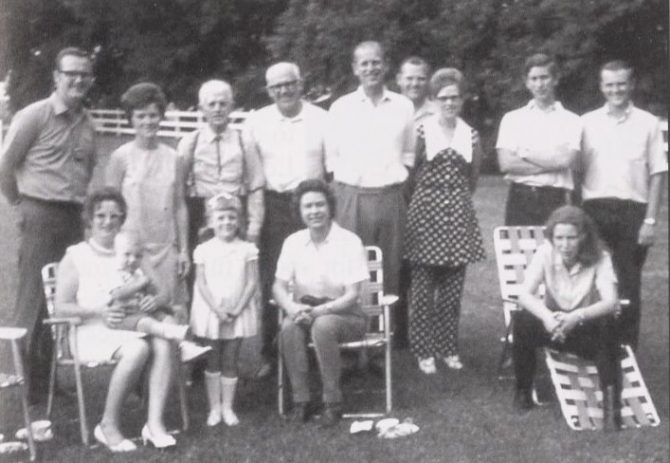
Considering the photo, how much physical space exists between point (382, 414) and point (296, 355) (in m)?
0.40

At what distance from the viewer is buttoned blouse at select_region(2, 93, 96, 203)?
4.73 metres

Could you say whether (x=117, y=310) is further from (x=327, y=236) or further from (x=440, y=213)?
(x=440, y=213)

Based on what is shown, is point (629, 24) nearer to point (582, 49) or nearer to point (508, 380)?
point (582, 49)

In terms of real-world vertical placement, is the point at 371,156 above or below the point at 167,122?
below

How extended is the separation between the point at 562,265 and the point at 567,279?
6 centimetres

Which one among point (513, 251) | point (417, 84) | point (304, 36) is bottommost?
point (513, 251)

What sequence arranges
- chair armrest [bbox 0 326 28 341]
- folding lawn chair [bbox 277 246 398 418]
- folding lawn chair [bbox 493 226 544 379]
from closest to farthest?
chair armrest [bbox 0 326 28 341], folding lawn chair [bbox 277 246 398 418], folding lawn chair [bbox 493 226 544 379]

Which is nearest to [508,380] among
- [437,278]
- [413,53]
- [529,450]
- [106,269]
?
[437,278]

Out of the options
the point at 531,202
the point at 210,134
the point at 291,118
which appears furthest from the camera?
the point at 531,202

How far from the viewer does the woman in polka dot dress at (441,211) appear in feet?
18.2

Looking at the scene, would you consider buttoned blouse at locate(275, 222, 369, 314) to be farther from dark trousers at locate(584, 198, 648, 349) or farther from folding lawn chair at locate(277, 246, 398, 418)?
dark trousers at locate(584, 198, 648, 349)

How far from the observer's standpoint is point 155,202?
4980 millimetres

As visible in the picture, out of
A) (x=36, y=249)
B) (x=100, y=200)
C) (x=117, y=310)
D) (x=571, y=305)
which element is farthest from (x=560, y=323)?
(x=36, y=249)

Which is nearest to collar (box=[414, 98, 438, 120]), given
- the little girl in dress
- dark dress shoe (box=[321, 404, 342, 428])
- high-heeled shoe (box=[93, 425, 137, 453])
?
the little girl in dress
